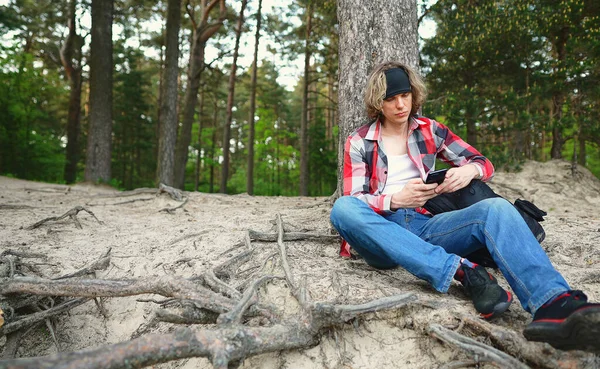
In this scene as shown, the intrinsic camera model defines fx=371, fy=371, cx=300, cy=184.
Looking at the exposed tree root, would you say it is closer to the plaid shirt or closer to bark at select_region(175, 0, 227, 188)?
the plaid shirt

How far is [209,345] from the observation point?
4.67ft

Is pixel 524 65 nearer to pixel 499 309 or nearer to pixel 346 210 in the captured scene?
pixel 346 210

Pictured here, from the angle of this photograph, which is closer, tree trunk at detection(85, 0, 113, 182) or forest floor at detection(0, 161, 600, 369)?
forest floor at detection(0, 161, 600, 369)

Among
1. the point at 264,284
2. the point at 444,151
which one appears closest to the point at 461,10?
the point at 444,151

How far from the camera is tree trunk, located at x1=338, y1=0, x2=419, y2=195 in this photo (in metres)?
3.16

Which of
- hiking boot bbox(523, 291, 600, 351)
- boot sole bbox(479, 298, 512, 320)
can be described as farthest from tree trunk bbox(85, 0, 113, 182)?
hiking boot bbox(523, 291, 600, 351)

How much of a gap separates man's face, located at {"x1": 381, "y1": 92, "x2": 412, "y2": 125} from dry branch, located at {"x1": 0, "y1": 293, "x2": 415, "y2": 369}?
47.9 inches

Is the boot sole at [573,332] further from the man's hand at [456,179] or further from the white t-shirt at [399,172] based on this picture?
the white t-shirt at [399,172]

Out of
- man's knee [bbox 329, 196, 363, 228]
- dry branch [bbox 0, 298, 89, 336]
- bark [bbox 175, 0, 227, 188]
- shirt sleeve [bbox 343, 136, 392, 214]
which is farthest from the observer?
bark [bbox 175, 0, 227, 188]

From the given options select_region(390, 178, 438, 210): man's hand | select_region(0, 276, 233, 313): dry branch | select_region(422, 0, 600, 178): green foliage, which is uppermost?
select_region(422, 0, 600, 178): green foliage

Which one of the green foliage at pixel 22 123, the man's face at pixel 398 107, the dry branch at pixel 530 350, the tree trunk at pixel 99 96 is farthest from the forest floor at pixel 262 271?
the green foliage at pixel 22 123

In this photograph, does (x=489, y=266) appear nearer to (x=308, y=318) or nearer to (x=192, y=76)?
(x=308, y=318)

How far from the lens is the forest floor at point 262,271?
173 centimetres

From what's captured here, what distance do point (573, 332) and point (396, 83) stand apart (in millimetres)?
1641
